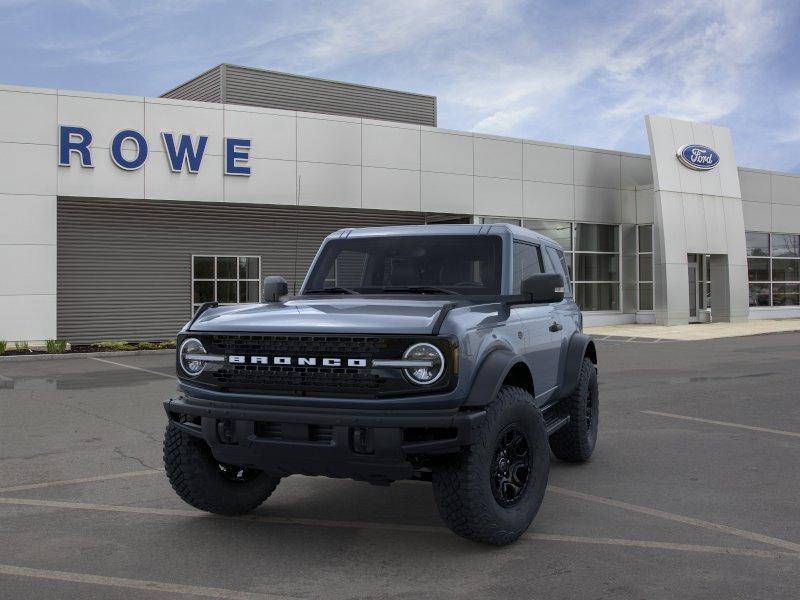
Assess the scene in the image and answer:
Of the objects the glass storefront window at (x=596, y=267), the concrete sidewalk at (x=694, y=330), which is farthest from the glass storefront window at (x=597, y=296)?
the concrete sidewalk at (x=694, y=330)

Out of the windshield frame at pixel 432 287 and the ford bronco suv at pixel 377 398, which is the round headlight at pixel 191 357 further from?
the windshield frame at pixel 432 287

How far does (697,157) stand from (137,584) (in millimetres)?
28791

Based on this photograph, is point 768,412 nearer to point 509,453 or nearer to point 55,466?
point 509,453

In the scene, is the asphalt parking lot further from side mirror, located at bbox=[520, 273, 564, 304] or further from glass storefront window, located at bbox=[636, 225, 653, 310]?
glass storefront window, located at bbox=[636, 225, 653, 310]

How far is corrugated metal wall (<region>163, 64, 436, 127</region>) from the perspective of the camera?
84.2 feet

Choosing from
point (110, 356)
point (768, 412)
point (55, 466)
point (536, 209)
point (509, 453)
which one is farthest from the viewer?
point (536, 209)

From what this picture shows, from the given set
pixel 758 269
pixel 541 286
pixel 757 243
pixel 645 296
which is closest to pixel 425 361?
pixel 541 286

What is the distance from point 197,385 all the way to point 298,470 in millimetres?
873

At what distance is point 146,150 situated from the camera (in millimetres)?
20594

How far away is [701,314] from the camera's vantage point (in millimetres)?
30922

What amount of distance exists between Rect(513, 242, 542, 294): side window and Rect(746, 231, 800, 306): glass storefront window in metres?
29.3

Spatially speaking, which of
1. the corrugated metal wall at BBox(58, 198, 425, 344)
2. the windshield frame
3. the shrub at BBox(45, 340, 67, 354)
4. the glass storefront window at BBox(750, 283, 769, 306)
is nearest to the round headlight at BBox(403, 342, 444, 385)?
the windshield frame

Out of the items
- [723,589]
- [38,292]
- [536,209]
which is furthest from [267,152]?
[723,589]

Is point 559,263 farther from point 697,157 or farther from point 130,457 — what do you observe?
point 697,157
